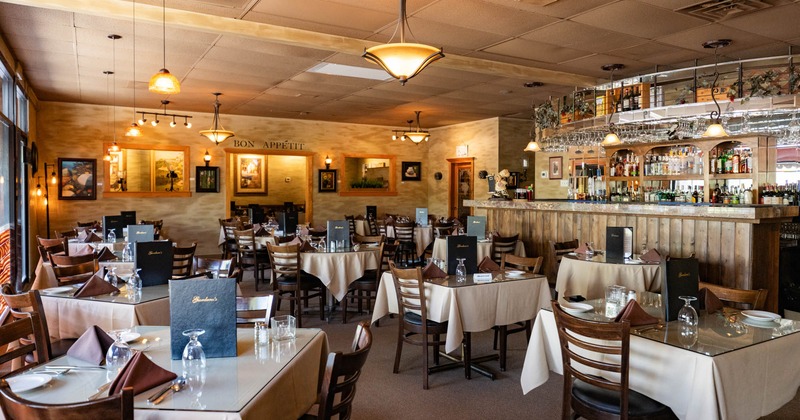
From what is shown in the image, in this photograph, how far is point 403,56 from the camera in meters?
4.09

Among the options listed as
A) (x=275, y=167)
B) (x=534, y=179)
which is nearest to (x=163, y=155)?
(x=275, y=167)

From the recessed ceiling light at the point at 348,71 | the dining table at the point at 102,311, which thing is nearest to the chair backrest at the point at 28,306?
the dining table at the point at 102,311

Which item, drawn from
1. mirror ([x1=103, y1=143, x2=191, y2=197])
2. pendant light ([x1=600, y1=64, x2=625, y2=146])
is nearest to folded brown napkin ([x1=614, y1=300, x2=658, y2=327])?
pendant light ([x1=600, y1=64, x2=625, y2=146])

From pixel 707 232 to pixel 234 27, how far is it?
608cm

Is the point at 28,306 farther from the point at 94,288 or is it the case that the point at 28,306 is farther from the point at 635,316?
the point at 635,316

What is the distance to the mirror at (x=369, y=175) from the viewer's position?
609 inches

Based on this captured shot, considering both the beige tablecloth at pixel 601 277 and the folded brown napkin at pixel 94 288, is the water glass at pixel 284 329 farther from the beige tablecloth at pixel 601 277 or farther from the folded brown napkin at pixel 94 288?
the beige tablecloth at pixel 601 277

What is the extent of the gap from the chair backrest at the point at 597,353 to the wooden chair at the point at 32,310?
2833 millimetres

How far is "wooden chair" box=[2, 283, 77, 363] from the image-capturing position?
2.99m

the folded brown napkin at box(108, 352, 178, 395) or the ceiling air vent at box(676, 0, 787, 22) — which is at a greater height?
the ceiling air vent at box(676, 0, 787, 22)

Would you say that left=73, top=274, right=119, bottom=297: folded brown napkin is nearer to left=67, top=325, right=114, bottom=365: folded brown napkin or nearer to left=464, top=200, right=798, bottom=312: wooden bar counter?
left=67, top=325, right=114, bottom=365: folded brown napkin

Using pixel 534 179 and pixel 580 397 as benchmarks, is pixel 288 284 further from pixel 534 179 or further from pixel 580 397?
pixel 534 179

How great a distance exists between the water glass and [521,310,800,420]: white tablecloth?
1771mm

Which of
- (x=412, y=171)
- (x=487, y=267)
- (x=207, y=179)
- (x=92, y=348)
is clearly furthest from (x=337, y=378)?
(x=412, y=171)
